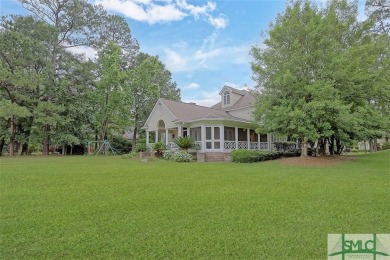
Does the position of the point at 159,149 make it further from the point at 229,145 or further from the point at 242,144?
the point at 242,144

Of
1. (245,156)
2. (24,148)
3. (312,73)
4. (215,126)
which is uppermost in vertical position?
(312,73)

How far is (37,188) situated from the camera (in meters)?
7.59

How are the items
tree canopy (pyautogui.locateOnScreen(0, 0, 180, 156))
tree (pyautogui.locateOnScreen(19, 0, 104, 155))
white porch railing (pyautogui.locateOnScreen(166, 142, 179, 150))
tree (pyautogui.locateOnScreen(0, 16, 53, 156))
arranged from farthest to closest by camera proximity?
tree (pyautogui.locateOnScreen(19, 0, 104, 155)) → tree canopy (pyautogui.locateOnScreen(0, 0, 180, 156)) → tree (pyautogui.locateOnScreen(0, 16, 53, 156)) → white porch railing (pyautogui.locateOnScreen(166, 142, 179, 150))

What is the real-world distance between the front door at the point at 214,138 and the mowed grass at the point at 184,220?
12.8 metres

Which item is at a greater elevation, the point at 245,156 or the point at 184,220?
the point at 245,156

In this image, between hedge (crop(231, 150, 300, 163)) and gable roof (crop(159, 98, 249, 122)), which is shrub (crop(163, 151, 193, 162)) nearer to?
hedge (crop(231, 150, 300, 163))

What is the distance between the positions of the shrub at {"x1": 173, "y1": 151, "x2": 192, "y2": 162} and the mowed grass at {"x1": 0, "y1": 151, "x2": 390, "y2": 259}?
10.9m

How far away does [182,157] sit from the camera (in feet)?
61.6

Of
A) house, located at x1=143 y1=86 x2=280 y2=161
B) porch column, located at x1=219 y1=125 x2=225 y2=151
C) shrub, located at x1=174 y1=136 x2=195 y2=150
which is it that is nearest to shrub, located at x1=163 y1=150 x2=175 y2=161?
shrub, located at x1=174 y1=136 x2=195 y2=150

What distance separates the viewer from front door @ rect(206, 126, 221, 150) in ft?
67.7

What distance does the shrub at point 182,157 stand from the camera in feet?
61.4

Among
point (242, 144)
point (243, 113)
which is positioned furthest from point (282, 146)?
point (242, 144)

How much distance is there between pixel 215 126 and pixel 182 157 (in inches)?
150

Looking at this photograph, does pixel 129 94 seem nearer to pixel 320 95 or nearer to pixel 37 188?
pixel 320 95
